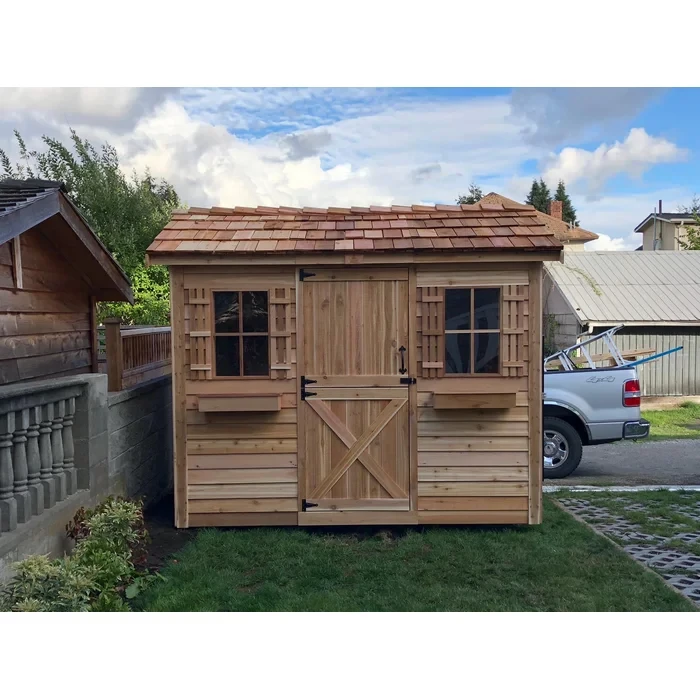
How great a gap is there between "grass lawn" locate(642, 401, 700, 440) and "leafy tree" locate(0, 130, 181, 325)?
10.1 meters

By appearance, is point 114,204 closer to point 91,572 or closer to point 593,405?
point 593,405

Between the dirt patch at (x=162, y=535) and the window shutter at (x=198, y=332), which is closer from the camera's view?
the dirt patch at (x=162, y=535)

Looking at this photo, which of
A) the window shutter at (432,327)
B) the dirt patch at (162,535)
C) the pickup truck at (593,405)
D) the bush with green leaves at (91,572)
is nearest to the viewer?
the bush with green leaves at (91,572)

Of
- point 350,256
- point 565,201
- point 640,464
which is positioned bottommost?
point 640,464

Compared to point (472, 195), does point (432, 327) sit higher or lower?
lower

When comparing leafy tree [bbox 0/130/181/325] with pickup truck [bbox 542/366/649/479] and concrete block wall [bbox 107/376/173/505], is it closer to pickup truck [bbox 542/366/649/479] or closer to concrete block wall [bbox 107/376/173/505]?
concrete block wall [bbox 107/376/173/505]

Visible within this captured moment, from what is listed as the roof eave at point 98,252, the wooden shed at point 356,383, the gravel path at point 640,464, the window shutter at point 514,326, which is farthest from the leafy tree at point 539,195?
the roof eave at point 98,252

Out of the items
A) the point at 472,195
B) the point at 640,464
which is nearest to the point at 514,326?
the point at 640,464

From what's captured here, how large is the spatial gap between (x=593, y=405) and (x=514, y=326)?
321 centimetres

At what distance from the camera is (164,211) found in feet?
53.1

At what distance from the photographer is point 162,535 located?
584 centimetres

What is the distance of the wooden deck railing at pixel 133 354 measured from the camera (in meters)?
6.34

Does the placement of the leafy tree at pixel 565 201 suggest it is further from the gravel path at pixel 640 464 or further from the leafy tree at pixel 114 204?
the gravel path at pixel 640 464

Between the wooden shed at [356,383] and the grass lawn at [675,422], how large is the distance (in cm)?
700
